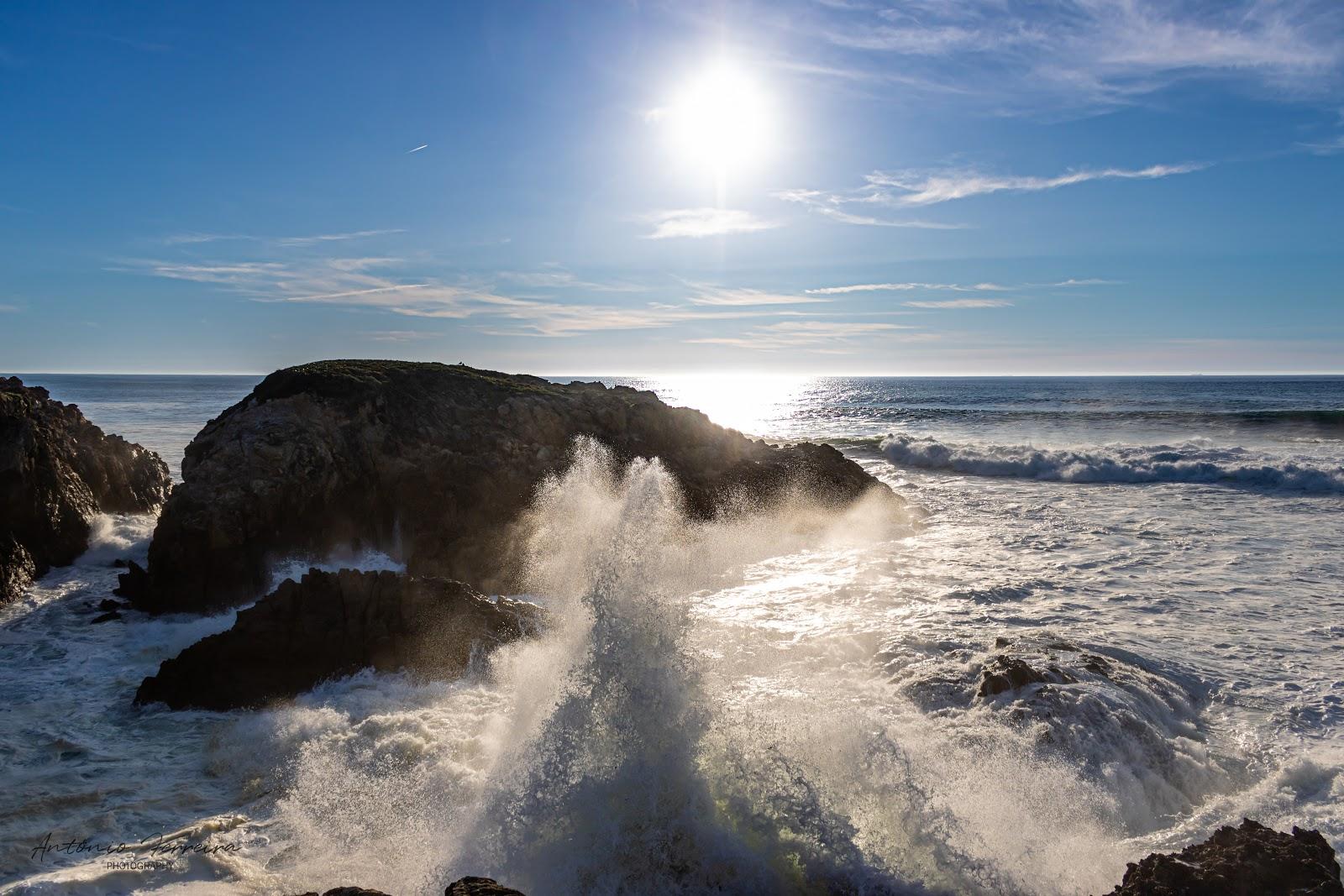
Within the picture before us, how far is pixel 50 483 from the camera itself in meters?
12.6

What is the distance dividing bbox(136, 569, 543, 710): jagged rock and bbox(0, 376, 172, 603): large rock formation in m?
4.82

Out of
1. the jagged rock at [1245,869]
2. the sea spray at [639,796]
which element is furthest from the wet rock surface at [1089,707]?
the sea spray at [639,796]

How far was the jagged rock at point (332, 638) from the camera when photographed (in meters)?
7.54

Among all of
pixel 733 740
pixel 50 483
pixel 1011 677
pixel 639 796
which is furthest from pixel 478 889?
pixel 50 483

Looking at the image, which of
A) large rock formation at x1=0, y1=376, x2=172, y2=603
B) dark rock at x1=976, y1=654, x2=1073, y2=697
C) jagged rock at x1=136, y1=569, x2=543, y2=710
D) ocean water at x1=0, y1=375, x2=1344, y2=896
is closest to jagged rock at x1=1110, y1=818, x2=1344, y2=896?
ocean water at x1=0, y1=375, x2=1344, y2=896

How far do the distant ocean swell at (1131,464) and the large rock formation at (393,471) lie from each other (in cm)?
1077

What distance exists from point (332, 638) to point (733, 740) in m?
4.55

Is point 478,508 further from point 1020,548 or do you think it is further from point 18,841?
point 1020,548

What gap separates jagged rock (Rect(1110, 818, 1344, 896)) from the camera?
4141mm

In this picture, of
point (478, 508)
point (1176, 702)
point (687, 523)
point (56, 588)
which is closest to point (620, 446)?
point (687, 523)

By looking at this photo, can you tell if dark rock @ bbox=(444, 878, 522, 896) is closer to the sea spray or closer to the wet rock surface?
the sea spray

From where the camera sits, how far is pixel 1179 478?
920 inches

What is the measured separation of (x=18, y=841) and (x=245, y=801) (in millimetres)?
1304

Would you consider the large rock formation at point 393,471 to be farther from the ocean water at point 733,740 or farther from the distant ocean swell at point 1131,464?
the distant ocean swell at point 1131,464
